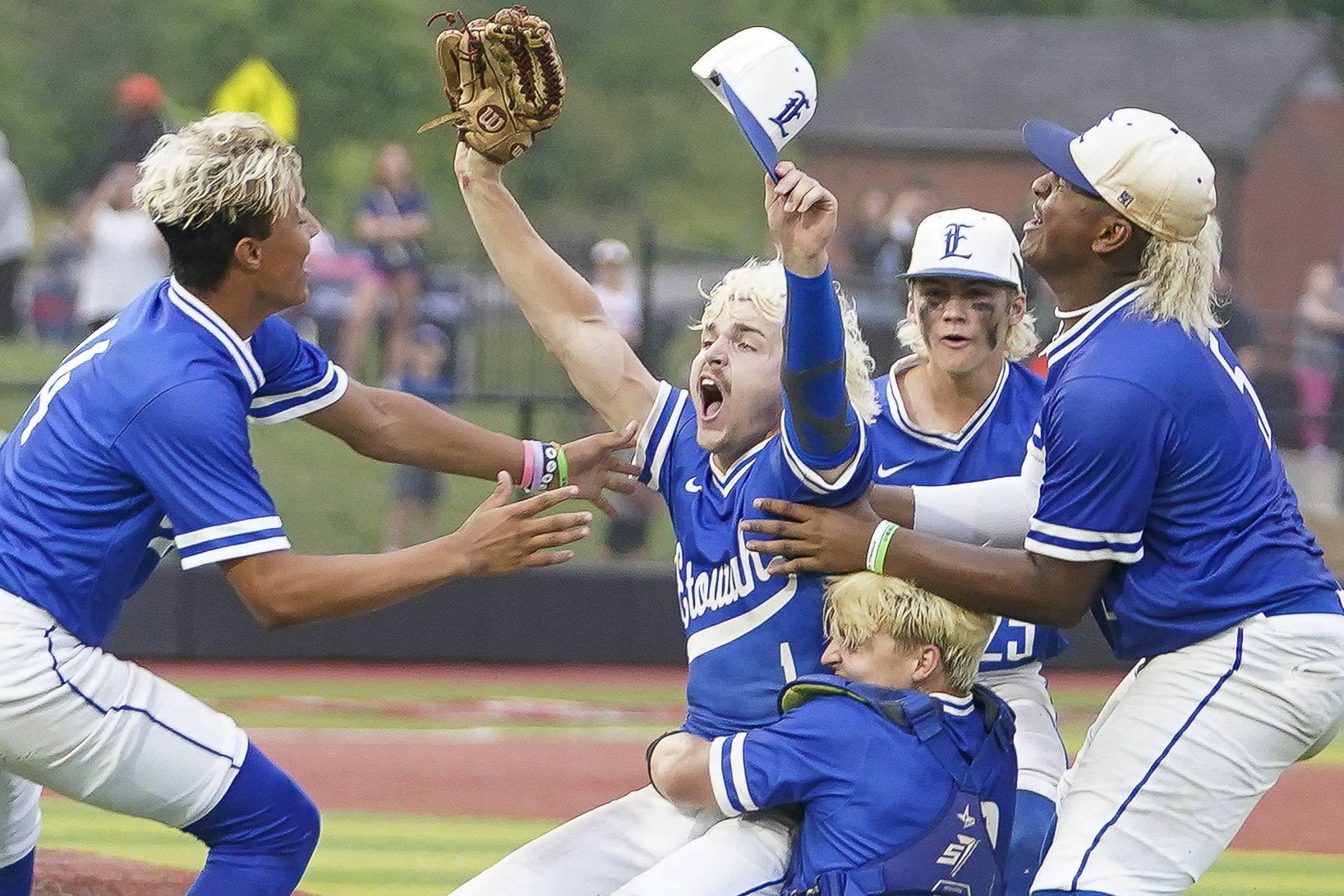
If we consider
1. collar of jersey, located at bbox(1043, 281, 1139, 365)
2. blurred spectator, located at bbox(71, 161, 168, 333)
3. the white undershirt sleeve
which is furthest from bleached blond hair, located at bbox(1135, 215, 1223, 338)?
blurred spectator, located at bbox(71, 161, 168, 333)

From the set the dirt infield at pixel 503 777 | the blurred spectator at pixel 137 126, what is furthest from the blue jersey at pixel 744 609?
the blurred spectator at pixel 137 126

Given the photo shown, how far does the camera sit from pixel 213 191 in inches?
173

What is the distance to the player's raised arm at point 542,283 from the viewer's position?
5039mm

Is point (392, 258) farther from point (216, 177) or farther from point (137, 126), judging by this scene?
point (216, 177)

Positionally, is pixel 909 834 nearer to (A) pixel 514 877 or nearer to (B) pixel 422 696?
(A) pixel 514 877

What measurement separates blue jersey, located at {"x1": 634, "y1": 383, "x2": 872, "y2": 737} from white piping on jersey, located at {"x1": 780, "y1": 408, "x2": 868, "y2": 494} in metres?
0.04

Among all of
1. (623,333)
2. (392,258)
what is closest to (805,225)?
(623,333)

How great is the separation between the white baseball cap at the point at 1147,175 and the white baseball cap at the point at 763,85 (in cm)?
57

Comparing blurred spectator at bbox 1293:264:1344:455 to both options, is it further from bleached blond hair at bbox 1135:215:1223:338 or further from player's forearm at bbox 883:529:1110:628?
player's forearm at bbox 883:529:1110:628

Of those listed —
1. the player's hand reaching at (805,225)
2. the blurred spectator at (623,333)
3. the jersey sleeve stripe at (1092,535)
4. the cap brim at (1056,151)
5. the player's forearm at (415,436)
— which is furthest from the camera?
the blurred spectator at (623,333)

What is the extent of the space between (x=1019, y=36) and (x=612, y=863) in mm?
31253

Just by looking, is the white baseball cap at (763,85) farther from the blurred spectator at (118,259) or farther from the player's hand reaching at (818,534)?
the blurred spectator at (118,259)

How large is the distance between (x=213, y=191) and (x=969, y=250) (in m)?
2.03

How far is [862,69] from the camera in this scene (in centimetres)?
3291
